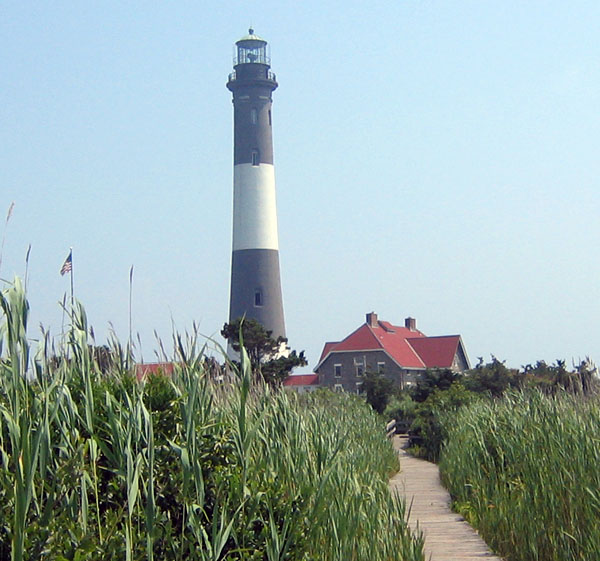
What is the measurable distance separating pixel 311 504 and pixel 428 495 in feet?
24.6

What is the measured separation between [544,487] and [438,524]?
8.77 feet

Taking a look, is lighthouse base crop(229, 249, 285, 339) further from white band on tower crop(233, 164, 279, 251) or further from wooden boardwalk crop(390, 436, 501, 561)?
wooden boardwalk crop(390, 436, 501, 561)

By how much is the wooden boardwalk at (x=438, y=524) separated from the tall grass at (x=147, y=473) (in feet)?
5.20

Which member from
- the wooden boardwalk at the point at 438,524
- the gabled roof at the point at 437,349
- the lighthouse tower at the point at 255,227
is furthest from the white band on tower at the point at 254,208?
the wooden boardwalk at the point at 438,524

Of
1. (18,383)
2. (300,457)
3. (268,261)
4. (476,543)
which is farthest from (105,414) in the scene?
(268,261)

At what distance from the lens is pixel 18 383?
148 inches

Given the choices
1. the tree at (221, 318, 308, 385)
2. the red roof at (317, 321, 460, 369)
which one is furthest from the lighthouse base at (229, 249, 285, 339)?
the tree at (221, 318, 308, 385)

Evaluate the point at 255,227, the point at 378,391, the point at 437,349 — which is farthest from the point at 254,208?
the point at 437,349

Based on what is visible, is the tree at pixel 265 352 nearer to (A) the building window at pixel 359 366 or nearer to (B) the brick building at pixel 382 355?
(B) the brick building at pixel 382 355

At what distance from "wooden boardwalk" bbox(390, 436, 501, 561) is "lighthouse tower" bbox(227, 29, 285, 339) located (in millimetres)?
26147

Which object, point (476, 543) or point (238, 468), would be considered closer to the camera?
point (238, 468)

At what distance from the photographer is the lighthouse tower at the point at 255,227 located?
42344 millimetres

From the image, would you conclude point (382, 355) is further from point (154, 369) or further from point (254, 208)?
point (154, 369)

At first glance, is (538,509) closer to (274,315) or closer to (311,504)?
(311,504)
